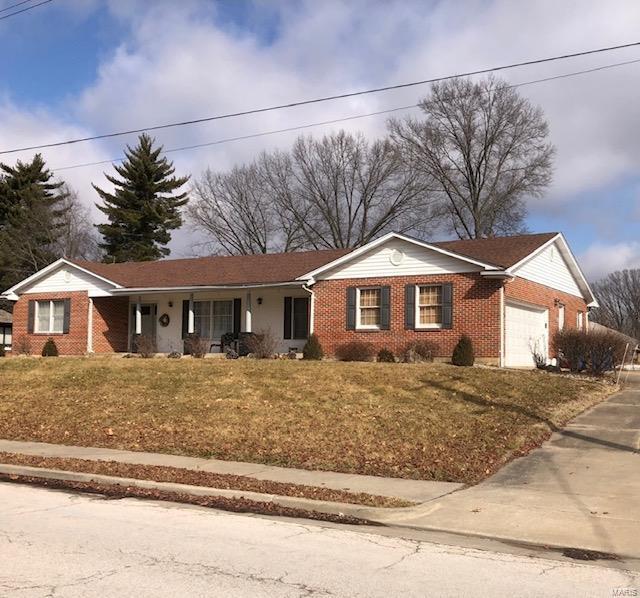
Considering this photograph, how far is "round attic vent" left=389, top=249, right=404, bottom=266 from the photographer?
22781 mm

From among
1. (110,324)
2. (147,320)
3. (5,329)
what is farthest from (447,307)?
(5,329)

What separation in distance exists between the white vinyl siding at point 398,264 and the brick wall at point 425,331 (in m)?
0.19

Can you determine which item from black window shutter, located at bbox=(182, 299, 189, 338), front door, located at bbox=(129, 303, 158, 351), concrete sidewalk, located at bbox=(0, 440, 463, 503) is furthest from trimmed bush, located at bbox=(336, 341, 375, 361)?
concrete sidewalk, located at bbox=(0, 440, 463, 503)

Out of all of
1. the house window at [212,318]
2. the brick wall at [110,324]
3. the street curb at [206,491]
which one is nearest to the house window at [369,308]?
the house window at [212,318]

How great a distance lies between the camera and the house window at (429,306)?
22062 mm

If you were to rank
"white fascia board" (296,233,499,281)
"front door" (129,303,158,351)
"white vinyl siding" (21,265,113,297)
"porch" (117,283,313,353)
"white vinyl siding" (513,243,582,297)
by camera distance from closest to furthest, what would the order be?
1. "white fascia board" (296,233,499,281)
2. "white vinyl siding" (513,243,582,297)
3. "porch" (117,283,313,353)
4. "white vinyl siding" (21,265,113,297)
5. "front door" (129,303,158,351)

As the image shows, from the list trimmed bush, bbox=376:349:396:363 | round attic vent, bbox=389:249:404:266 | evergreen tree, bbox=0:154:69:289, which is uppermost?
evergreen tree, bbox=0:154:69:289

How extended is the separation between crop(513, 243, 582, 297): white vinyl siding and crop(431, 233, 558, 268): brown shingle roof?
16.1 inches

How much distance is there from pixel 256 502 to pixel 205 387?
7583 mm

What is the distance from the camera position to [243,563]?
19.7 ft

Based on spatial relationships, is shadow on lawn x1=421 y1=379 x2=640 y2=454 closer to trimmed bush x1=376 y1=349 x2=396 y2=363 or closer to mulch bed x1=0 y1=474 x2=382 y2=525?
trimmed bush x1=376 y1=349 x2=396 y2=363

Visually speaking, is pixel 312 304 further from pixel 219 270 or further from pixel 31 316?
pixel 31 316

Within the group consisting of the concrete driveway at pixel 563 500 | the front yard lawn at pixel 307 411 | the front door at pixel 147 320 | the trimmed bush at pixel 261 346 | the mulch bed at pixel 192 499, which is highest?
the front door at pixel 147 320

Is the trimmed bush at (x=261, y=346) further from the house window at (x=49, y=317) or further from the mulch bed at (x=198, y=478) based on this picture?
the mulch bed at (x=198, y=478)
